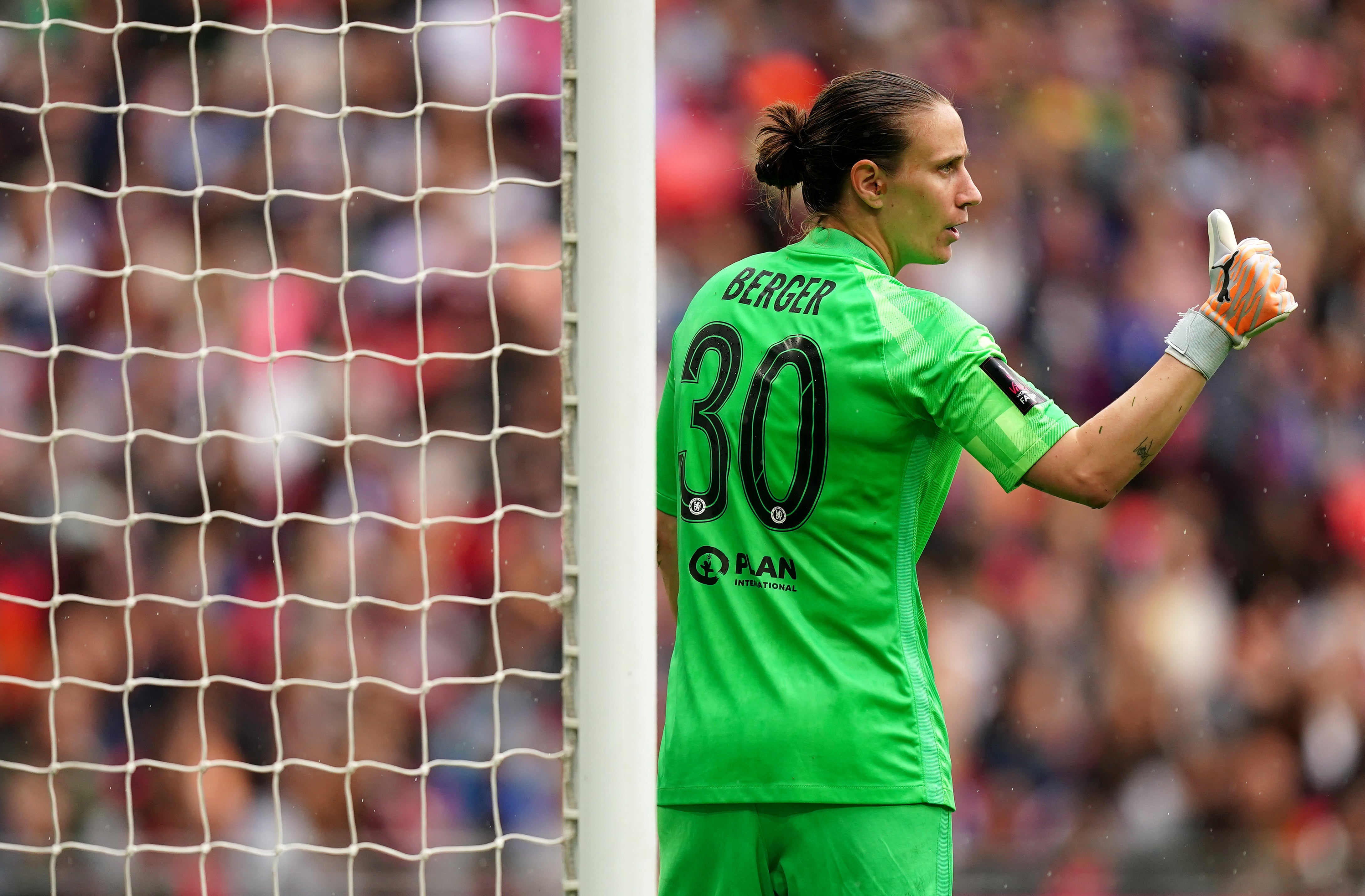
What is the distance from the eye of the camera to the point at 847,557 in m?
1.92

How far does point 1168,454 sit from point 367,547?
2.47 meters

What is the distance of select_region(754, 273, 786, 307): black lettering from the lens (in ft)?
6.55

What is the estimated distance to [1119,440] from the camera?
71.7 inches

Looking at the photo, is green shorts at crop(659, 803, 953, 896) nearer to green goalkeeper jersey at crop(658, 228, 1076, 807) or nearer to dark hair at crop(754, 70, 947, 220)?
green goalkeeper jersey at crop(658, 228, 1076, 807)

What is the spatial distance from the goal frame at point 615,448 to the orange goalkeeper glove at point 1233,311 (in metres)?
0.62

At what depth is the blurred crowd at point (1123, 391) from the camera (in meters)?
4.76

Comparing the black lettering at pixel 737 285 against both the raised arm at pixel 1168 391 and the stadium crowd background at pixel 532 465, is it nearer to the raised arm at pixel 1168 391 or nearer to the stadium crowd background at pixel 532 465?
the raised arm at pixel 1168 391

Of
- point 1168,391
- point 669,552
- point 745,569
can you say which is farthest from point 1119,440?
point 669,552

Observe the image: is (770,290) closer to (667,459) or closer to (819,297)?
(819,297)

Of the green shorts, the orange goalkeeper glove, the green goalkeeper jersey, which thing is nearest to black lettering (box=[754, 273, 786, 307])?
the green goalkeeper jersey

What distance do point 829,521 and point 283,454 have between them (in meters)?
2.96

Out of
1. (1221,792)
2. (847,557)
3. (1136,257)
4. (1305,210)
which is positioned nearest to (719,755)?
(847,557)

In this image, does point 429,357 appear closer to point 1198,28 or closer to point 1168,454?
point 1168,454

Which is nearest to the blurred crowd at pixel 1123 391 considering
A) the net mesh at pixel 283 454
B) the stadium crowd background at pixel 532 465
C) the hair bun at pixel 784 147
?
the stadium crowd background at pixel 532 465
